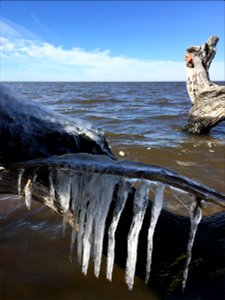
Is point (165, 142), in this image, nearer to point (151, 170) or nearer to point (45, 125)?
point (45, 125)

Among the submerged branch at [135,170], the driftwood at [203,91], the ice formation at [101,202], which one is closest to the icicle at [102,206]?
the ice formation at [101,202]

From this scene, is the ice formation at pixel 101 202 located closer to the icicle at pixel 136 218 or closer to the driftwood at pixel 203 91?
the icicle at pixel 136 218

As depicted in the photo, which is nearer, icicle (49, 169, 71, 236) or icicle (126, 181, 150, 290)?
icicle (126, 181, 150, 290)

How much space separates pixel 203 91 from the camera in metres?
8.92

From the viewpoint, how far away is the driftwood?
8.70 metres

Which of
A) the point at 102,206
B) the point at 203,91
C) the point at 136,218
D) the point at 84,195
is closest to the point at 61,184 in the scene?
the point at 84,195

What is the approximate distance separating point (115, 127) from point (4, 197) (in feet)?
19.5

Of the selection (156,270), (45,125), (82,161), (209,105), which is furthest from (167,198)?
(209,105)

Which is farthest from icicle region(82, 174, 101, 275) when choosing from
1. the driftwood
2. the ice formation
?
the driftwood

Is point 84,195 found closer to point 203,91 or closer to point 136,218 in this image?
point 136,218

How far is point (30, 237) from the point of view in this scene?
3217 mm

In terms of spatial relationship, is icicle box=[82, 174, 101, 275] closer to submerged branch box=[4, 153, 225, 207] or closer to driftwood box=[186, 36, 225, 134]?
submerged branch box=[4, 153, 225, 207]

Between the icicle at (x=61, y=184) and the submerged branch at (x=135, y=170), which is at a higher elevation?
the submerged branch at (x=135, y=170)

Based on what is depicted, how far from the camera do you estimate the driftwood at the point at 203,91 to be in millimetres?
8703
